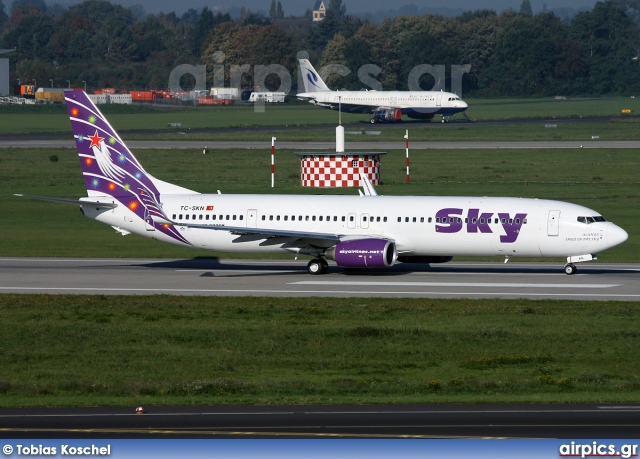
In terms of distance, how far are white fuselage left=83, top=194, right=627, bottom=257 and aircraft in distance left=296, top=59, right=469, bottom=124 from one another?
98.3 meters

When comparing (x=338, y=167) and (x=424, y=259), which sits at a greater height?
(x=338, y=167)

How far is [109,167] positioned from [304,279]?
913 cm

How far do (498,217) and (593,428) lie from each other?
2171cm

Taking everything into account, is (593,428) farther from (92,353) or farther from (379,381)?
(92,353)

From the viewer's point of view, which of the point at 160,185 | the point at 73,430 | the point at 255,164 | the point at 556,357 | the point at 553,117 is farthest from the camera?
the point at 553,117

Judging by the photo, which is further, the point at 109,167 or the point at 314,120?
the point at 314,120

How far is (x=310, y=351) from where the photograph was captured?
28656mm

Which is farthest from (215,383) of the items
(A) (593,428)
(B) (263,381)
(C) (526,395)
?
(A) (593,428)

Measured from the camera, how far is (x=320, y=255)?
43469mm

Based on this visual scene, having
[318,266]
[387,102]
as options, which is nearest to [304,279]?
[318,266]

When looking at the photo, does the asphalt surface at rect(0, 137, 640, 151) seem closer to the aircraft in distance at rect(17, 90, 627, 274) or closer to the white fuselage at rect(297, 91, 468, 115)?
the white fuselage at rect(297, 91, 468, 115)

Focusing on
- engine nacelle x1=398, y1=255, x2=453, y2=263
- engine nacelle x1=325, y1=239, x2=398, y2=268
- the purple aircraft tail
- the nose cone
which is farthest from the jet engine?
the nose cone

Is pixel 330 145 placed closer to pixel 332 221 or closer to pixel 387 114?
pixel 387 114

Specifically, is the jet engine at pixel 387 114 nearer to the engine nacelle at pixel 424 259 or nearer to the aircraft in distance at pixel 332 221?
the aircraft in distance at pixel 332 221
